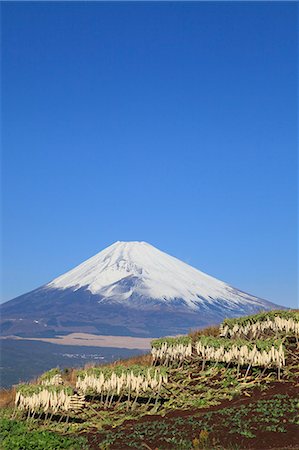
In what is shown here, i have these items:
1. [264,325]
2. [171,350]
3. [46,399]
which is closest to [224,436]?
[46,399]

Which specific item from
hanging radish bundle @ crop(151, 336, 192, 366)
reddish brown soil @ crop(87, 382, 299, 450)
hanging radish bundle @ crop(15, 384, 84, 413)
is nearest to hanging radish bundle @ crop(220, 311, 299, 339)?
Answer: hanging radish bundle @ crop(151, 336, 192, 366)

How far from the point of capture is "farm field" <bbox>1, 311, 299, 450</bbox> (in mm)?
21375

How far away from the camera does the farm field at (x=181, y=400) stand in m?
21.4

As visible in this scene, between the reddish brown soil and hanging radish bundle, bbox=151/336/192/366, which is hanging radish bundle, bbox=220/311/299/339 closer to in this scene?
hanging radish bundle, bbox=151/336/192/366

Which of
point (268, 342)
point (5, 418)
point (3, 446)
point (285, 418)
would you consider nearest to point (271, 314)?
point (268, 342)

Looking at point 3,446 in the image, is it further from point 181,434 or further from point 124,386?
point 124,386

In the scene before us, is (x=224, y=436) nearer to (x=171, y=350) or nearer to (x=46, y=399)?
(x=46, y=399)

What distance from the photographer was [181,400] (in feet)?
90.6

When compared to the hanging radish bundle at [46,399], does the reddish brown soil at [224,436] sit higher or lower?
lower

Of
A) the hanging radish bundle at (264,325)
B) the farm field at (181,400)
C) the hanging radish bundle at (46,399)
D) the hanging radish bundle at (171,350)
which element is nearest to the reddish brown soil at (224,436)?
the farm field at (181,400)

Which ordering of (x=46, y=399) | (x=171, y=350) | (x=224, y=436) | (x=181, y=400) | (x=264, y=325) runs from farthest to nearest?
(x=264, y=325) < (x=171, y=350) < (x=181, y=400) < (x=46, y=399) < (x=224, y=436)

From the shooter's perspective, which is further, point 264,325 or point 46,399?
point 264,325

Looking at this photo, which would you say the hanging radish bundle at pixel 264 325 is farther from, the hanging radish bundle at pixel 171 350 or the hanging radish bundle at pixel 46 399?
the hanging radish bundle at pixel 46 399

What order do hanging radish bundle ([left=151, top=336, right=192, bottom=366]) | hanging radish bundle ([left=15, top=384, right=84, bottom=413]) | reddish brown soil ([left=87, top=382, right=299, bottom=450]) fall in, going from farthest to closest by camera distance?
hanging radish bundle ([left=151, top=336, right=192, bottom=366]), hanging radish bundle ([left=15, top=384, right=84, bottom=413]), reddish brown soil ([left=87, top=382, right=299, bottom=450])
